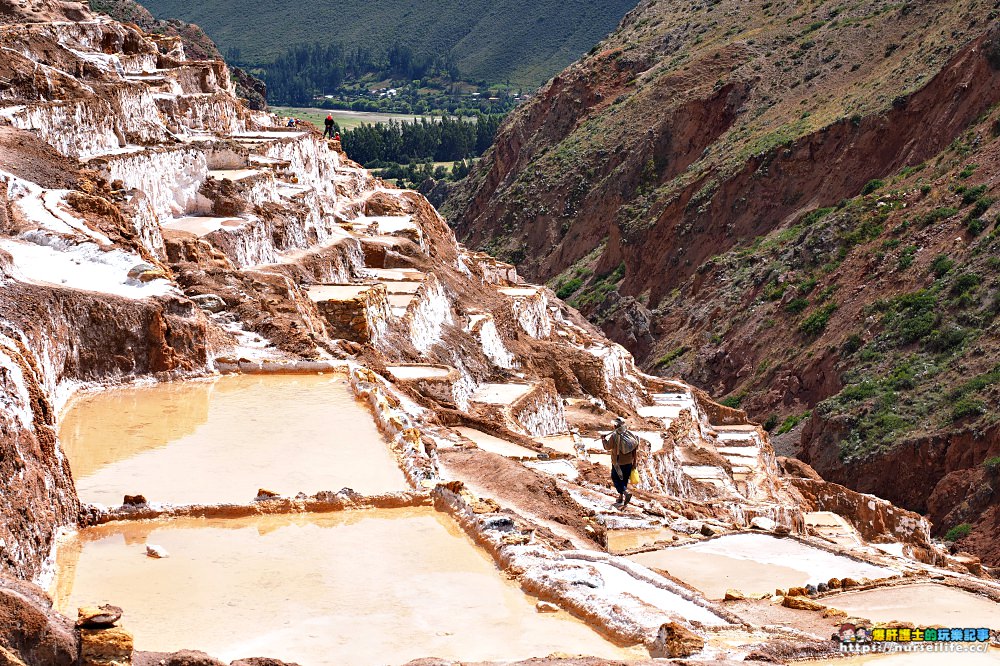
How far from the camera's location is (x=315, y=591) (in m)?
12.2

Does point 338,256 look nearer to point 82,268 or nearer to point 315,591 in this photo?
point 82,268

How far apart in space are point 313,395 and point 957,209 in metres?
40.2

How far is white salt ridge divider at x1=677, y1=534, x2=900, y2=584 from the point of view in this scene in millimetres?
16016

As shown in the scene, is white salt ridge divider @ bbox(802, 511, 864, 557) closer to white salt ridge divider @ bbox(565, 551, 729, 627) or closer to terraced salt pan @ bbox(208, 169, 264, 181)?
white salt ridge divider @ bbox(565, 551, 729, 627)

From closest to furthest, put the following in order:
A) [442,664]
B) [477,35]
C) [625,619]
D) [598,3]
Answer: [442,664] < [625,619] < [598,3] < [477,35]

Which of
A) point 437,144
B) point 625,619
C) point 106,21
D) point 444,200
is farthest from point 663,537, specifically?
point 437,144

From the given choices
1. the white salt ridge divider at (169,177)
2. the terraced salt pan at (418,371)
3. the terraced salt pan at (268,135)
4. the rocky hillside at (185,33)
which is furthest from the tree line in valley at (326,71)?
the terraced salt pan at (418,371)

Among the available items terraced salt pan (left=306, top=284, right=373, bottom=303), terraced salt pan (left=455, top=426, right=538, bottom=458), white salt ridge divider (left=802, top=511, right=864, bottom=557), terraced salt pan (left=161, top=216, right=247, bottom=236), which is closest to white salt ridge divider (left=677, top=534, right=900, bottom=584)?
terraced salt pan (left=455, top=426, right=538, bottom=458)

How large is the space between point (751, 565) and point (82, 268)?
9.41m

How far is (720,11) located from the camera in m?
90.8

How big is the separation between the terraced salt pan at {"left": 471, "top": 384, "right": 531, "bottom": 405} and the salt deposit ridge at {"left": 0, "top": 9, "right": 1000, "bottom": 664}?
0.12 metres

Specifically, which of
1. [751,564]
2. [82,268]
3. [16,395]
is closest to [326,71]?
[82,268]

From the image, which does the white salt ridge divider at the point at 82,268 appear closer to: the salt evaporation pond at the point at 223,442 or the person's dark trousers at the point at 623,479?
the salt evaporation pond at the point at 223,442

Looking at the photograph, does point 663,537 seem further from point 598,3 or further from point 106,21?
point 598,3
